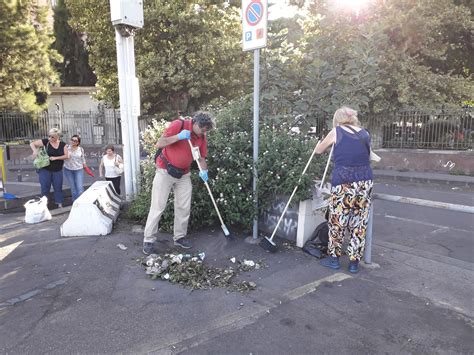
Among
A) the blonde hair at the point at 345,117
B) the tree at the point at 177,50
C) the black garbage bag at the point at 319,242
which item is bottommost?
the black garbage bag at the point at 319,242

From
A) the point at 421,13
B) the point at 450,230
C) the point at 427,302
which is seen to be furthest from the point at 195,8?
the point at 427,302

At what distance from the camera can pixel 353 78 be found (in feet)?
21.5

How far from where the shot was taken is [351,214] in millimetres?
4398

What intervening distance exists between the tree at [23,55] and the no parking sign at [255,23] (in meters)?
14.4

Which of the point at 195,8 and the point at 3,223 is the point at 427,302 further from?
the point at 195,8

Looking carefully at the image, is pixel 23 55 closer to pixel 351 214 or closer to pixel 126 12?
pixel 126 12

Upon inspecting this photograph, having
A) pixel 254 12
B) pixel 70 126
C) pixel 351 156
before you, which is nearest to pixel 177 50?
pixel 70 126

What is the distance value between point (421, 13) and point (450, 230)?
9.63 m

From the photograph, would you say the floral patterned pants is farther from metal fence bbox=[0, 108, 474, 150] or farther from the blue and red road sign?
metal fence bbox=[0, 108, 474, 150]

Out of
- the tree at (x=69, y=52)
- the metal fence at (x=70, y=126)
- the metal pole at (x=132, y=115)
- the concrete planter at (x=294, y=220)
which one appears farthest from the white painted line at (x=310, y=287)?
the tree at (x=69, y=52)

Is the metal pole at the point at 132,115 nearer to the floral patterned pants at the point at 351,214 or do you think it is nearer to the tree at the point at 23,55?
the floral patterned pants at the point at 351,214

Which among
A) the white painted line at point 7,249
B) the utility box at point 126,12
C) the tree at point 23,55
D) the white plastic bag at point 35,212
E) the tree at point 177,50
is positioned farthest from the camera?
the tree at point 23,55

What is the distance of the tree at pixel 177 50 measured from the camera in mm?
15570

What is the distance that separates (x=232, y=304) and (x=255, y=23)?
321cm
